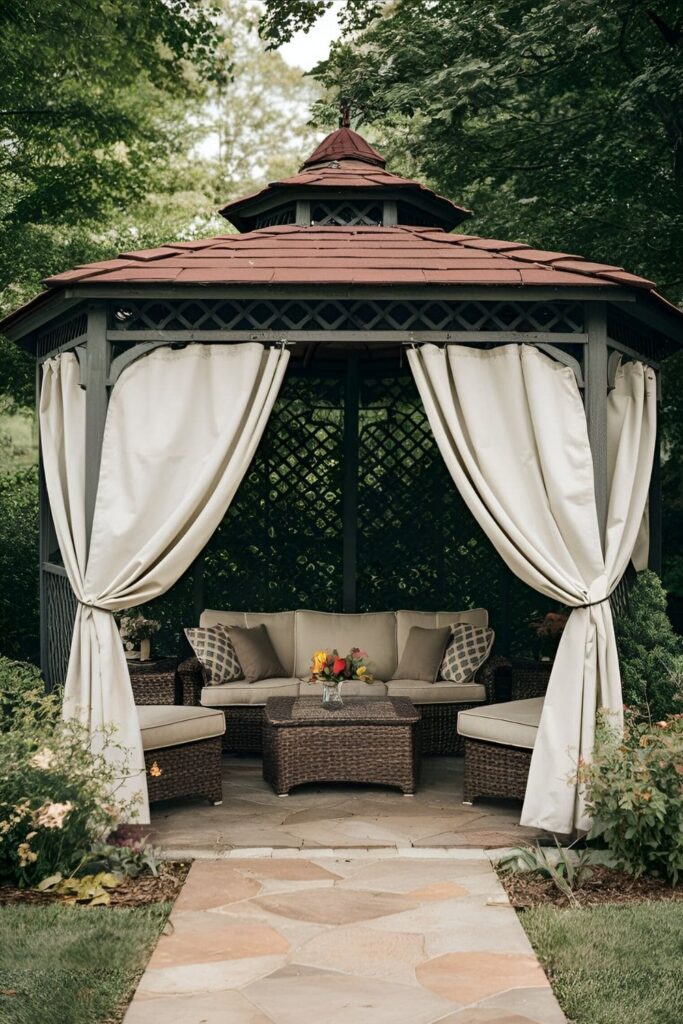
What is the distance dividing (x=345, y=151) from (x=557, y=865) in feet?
17.2

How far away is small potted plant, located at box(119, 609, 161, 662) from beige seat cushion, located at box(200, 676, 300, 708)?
3.21 feet

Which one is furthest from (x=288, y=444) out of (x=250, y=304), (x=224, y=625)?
(x=250, y=304)

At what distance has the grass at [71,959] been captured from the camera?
12.2 feet

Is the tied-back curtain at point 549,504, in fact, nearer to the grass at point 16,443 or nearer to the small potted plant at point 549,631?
the small potted plant at point 549,631

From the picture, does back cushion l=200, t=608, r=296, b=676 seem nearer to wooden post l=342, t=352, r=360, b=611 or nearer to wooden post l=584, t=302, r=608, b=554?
wooden post l=342, t=352, r=360, b=611

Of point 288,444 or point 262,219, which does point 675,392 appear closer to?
point 288,444

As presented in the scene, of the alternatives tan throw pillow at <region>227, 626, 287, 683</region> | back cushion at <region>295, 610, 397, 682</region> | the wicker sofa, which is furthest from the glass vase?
back cushion at <region>295, 610, 397, 682</region>

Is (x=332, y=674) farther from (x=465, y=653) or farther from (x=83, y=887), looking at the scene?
(x=83, y=887)

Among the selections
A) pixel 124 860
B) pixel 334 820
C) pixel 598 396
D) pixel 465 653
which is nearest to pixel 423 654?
pixel 465 653

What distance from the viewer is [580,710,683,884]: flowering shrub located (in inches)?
203

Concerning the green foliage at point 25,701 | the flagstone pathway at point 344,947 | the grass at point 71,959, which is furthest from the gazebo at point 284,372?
the grass at point 71,959

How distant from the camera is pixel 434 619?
888 cm

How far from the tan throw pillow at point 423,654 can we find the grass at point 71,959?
151 inches

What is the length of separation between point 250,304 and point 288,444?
3.27 m
